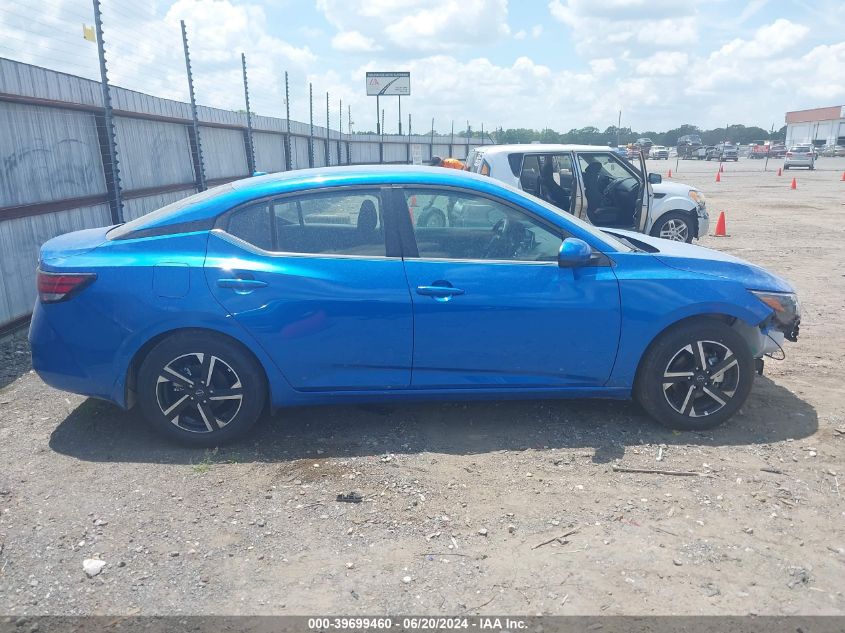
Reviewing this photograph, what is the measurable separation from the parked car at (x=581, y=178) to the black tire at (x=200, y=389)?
5557mm

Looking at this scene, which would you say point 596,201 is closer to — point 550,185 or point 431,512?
point 550,185

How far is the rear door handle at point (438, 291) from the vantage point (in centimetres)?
398

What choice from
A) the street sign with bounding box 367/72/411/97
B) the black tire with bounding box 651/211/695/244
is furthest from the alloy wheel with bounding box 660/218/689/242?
the street sign with bounding box 367/72/411/97

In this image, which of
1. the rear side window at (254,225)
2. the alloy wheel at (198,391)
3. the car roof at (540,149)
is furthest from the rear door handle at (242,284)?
the car roof at (540,149)

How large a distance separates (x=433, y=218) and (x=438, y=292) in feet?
1.64

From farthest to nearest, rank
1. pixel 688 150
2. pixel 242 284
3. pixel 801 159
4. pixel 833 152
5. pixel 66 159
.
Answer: pixel 688 150 → pixel 833 152 → pixel 801 159 → pixel 66 159 → pixel 242 284

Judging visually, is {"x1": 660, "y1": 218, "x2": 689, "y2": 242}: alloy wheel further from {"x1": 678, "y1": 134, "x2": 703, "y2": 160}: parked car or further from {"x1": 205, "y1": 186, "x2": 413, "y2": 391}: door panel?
{"x1": 678, "y1": 134, "x2": 703, "y2": 160}: parked car

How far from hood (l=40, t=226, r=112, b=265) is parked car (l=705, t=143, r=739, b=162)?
6487 centimetres

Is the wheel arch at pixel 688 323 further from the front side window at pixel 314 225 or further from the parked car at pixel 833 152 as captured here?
the parked car at pixel 833 152

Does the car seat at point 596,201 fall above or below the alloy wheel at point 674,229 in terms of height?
above

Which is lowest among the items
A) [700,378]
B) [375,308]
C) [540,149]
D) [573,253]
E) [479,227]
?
[700,378]

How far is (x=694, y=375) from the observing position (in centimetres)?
426

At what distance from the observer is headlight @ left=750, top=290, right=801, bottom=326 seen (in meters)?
4.32

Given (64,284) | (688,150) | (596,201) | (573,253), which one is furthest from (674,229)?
(688,150)
